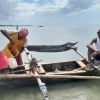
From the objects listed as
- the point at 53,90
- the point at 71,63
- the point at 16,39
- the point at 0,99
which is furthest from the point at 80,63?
the point at 0,99

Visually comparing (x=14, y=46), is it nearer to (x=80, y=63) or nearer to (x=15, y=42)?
(x=15, y=42)

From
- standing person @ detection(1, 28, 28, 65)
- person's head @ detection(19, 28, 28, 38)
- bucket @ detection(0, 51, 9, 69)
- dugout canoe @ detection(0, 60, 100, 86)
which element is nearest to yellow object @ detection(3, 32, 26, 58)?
standing person @ detection(1, 28, 28, 65)

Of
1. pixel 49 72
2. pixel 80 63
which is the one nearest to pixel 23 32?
pixel 49 72

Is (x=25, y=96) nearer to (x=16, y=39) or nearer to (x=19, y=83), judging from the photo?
(x=19, y=83)

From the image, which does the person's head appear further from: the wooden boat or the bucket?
the bucket

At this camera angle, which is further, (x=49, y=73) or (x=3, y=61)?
(x=49, y=73)

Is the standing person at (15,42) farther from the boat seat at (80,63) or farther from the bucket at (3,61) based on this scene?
the boat seat at (80,63)

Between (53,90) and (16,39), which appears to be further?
(16,39)

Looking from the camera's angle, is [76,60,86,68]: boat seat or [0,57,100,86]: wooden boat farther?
[76,60,86,68]: boat seat

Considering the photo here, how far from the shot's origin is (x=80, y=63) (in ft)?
20.8

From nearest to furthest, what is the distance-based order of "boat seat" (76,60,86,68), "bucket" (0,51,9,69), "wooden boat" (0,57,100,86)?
1. "bucket" (0,51,9,69)
2. "wooden boat" (0,57,100,86)
3. "boat seat" (76,60,86,68)

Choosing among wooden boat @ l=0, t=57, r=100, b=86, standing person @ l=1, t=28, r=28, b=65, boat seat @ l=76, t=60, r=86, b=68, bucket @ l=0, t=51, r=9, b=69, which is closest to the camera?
bucket @ l=0, t=51, r=9, b=69

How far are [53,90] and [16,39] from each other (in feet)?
6.78

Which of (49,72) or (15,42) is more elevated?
(15,42)
